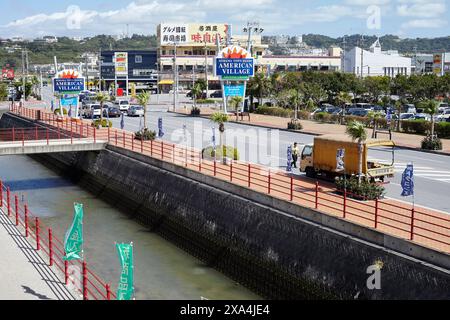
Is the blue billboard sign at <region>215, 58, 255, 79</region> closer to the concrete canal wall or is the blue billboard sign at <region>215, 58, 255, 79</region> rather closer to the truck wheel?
the concrete canal wall

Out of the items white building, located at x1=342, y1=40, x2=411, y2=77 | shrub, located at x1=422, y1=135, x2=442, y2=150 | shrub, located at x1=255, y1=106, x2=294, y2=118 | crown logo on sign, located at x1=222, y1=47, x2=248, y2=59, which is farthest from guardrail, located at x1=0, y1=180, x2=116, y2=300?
white building, located at x1=342, y1=40, x2=411, y2=77

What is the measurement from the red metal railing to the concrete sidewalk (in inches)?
341

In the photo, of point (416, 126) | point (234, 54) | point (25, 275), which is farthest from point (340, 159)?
point (416, 126)

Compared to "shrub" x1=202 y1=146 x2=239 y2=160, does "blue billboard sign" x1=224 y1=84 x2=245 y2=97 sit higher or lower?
higher

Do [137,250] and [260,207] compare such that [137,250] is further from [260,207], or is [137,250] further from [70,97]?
[70,97]

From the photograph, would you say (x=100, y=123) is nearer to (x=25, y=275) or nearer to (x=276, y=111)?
(x=276, y=111)

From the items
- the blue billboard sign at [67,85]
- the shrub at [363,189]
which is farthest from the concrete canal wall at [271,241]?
the blue billboard sign at [67,85]

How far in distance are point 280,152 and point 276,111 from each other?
3092cm

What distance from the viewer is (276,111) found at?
69.2 metres

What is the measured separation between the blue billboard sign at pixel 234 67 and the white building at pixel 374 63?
97.3m

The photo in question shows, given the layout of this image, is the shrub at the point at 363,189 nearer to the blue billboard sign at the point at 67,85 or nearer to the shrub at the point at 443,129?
the shrub at the point at 443,129

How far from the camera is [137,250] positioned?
89.3 feet

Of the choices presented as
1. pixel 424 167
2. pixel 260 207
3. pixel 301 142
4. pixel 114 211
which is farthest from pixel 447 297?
pixel 301 142

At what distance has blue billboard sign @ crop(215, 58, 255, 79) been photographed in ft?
139
